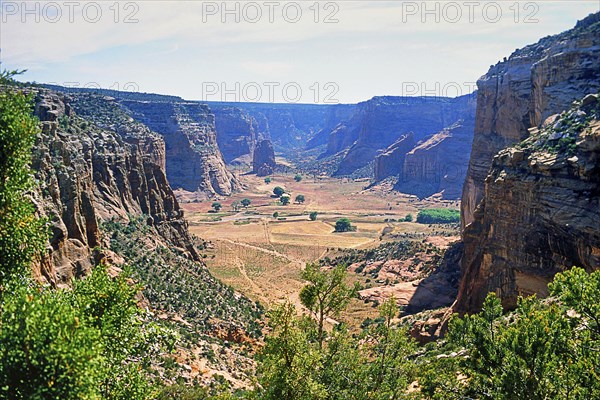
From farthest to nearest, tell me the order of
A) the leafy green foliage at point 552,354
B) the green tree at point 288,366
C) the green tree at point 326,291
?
the green tree at point 326,291 → the green tree at point 288,366 → the leafy green foliage at point 552,354

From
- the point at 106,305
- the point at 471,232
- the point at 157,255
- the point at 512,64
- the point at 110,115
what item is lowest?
the point at 157,255

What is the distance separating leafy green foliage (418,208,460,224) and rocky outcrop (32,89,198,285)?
67570 mm

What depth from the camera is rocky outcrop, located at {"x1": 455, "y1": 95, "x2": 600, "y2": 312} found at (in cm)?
2556

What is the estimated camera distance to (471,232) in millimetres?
39500

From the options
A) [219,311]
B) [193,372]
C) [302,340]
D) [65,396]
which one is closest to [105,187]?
[219,311]

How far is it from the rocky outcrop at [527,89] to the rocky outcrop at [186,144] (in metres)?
88.5

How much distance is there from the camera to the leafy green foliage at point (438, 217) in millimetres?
114312

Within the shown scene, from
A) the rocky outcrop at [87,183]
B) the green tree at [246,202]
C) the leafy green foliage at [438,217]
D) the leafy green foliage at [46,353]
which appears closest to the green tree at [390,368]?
the leafy green foliage at [46,353]

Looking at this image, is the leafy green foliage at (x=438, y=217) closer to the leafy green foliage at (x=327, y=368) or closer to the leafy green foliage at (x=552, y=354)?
the leafy green foliage at (x=327, y=368)

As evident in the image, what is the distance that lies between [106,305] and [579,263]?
2308 cm

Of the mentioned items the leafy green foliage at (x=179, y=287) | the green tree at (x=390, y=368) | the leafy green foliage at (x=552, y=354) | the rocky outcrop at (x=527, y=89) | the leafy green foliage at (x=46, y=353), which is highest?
the rocky outcrop at (x=527, y=89)

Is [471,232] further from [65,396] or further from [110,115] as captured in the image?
[110,115]

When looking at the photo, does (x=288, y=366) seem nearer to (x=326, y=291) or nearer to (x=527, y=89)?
(x=326, y=291)

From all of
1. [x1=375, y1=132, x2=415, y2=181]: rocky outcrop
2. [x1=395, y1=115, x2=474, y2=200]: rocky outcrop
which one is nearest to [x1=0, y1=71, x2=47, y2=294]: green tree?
[x1=395, y1=115, x2=474, y2=200]: rocky outcrop
